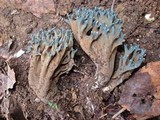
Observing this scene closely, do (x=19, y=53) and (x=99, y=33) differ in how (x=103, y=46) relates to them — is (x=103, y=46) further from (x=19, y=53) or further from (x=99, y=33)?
(x=19, y=53)

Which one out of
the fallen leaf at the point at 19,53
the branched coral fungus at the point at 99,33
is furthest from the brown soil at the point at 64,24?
the branched coral fungus at the point at 99,33

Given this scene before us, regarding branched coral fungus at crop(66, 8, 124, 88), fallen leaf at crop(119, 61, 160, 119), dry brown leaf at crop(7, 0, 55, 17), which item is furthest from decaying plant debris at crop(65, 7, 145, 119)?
dry brown leaf at crop(7, 0, 55, 17)

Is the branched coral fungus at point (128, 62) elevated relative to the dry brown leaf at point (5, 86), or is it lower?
lower

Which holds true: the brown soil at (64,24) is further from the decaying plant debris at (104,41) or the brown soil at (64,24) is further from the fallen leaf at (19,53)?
the decaying plant debris at (104,41)

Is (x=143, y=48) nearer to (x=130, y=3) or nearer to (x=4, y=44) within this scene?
(x=130, y=3)

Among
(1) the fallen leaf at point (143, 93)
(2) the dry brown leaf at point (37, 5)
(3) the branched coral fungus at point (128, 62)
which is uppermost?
(2) the dry brown leaf at point (37, 5)

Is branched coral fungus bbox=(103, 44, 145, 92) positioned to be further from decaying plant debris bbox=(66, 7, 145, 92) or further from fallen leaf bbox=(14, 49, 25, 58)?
fallen leaf bbox=(14, 49, 25, 58)

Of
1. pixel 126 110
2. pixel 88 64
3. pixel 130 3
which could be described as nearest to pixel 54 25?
pixel 88 64
